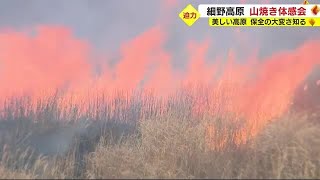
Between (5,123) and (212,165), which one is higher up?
(5,123)

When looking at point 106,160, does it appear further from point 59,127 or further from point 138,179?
point 59,127

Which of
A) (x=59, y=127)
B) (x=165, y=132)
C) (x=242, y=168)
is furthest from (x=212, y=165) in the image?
(x=59, y=127)

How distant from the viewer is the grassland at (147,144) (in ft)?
36.6

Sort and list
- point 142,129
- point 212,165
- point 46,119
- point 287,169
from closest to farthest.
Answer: point 287,169 < point 212,165 < point 142,129 < point 46,119

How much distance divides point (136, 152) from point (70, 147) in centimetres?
215

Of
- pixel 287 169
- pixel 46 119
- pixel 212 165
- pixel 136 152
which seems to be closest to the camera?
pixel 287 169

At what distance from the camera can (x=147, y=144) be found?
523 inches

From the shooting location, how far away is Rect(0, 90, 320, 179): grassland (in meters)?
11.2

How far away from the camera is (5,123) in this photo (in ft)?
47.5
